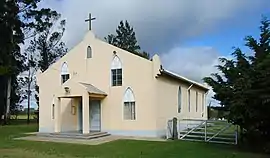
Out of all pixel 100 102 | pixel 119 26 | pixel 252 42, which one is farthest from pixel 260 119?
pixel 119 26

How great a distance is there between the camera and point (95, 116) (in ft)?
75.1

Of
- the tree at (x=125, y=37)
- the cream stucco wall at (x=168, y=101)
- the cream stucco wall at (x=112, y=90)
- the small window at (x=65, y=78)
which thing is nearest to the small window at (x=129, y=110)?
the cream stucco wall at (x=112, y=90)

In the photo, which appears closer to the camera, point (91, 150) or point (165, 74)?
point (91, 150)

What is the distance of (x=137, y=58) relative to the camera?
21.3 m

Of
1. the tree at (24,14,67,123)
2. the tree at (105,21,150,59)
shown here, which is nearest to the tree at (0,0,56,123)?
the tree at (24,14,67,123)

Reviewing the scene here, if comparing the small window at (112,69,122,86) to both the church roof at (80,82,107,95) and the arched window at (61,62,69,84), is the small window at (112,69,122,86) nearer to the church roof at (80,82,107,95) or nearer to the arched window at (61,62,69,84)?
the church roof at (80,82,107,95)

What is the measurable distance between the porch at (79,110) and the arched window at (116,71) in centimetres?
112

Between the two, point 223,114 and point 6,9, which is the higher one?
point 6,9

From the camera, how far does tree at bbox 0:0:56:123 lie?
108ft

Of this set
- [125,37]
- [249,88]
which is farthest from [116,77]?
[125,37]

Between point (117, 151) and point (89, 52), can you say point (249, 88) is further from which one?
point (89, 52)

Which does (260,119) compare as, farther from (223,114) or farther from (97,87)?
(97,87)

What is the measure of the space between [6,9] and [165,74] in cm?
1913

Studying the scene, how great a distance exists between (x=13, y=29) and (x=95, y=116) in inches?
686
